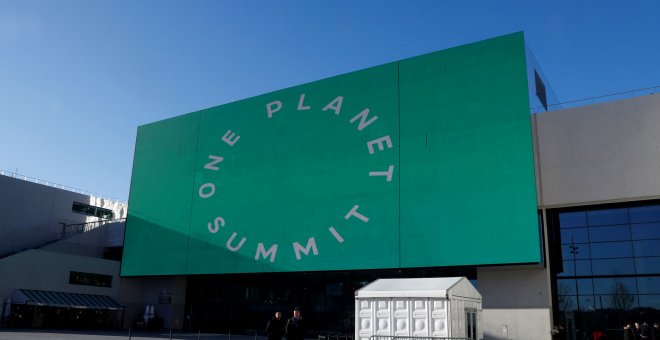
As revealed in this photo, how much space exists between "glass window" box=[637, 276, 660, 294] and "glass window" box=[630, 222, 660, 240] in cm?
203

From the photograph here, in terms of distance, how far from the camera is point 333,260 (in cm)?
3728

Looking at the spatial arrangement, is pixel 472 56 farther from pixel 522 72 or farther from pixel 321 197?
pixel 321 197

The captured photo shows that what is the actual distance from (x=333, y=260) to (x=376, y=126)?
8.69m

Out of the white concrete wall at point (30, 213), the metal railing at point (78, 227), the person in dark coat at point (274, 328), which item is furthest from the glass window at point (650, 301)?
the white concrete wall at point (30, 213)

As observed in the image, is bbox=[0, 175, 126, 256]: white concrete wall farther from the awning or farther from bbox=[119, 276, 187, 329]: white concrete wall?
bbox=[119, 276, 187, 329]: white concrete wall

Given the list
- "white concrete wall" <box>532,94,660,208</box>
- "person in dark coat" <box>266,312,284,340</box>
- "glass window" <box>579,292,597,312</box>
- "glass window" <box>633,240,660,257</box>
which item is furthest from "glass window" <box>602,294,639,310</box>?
"person in dark coat" <box>266,312,284,340</box>

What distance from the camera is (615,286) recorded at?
99.6 feet

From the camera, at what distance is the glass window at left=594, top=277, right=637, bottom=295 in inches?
1178

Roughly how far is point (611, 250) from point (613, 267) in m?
0.86

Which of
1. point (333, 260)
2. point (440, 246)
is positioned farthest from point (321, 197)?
point (440, 246)

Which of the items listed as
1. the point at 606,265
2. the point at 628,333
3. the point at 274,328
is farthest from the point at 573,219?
the point at 274,328

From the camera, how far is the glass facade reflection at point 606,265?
29.6 metres

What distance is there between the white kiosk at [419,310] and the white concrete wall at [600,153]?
36.7 feet

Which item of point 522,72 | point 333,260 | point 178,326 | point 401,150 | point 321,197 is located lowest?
point 178,326
